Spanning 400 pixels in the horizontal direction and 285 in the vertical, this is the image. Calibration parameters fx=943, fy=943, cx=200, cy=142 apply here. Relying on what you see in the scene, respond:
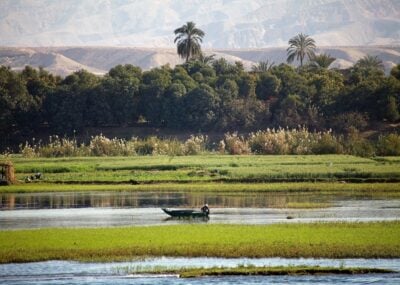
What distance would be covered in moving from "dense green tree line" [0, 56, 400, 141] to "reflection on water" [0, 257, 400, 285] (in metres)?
72.3

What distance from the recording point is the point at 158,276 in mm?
30078

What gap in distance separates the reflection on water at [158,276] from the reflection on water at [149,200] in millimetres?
17151

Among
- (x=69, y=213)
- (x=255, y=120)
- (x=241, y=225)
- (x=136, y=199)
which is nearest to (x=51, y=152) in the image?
(x=255, y=120)

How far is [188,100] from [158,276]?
263 feet

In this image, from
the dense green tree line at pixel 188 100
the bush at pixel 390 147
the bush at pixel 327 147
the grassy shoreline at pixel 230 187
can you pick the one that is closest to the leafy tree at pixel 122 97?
the dense green tree line at pixel 188 100

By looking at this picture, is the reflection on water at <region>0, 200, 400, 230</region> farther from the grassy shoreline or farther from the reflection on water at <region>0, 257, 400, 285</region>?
the reflection on water at <region>0, 257, 400, 285</region>

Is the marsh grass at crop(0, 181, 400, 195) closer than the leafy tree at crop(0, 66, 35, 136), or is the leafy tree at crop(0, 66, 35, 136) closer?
the marsh grass at crop(0, 181, 400, 195)

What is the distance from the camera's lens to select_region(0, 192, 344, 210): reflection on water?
51.2m

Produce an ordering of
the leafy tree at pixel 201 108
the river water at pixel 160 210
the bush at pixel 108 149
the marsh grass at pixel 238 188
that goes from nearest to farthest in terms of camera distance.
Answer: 1. the river water at pixel 160 210
2. the marsh grass at pixel 238 188
3. the bush at pixel 108 149
4. the leafy tree at pixel 201 108

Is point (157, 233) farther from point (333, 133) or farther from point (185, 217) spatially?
point (333, 133)

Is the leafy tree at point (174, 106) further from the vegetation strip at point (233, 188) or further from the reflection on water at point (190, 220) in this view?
the reflection on water at point (190, 220)

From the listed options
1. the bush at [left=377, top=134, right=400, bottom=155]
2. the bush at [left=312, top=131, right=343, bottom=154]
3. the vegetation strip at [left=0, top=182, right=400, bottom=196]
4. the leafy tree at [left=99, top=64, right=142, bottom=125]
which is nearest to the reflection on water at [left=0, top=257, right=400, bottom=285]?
Answer: the vegetation strip at [left=0, top=182, right=400, bottom=196]

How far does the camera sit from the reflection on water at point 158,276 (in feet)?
96.2

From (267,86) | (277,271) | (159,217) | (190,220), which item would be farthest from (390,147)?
(277,271)
